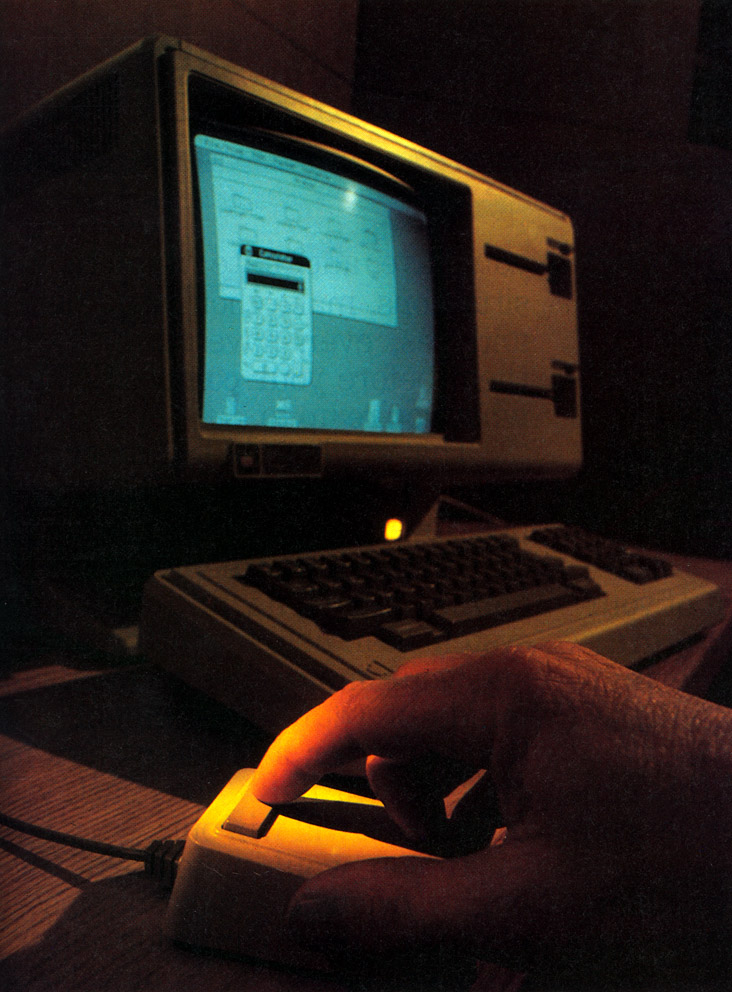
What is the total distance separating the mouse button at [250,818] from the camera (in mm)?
305

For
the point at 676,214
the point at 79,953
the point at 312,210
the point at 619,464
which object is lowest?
the point at 79,953

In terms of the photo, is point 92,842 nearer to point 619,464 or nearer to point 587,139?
point 619,464

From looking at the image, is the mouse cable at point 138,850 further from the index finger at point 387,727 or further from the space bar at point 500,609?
the space bar at point 500,609

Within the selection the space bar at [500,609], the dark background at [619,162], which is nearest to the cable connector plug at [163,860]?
the space bar at [500,609]

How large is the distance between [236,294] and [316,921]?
48 centimetres

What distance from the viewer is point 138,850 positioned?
330mm

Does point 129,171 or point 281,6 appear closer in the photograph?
point 129,171

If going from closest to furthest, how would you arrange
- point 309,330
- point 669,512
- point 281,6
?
1. point 309,330
2. point 281,6
3. point 669,512

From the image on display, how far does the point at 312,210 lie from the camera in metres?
0.67

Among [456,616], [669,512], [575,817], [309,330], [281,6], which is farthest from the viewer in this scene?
[669,512]

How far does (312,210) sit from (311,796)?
0.52m

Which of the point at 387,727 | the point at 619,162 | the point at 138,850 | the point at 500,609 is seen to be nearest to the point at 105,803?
the point at 138,850

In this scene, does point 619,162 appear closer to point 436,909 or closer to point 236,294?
point 236,294

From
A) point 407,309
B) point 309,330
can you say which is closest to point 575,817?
point 309,330
